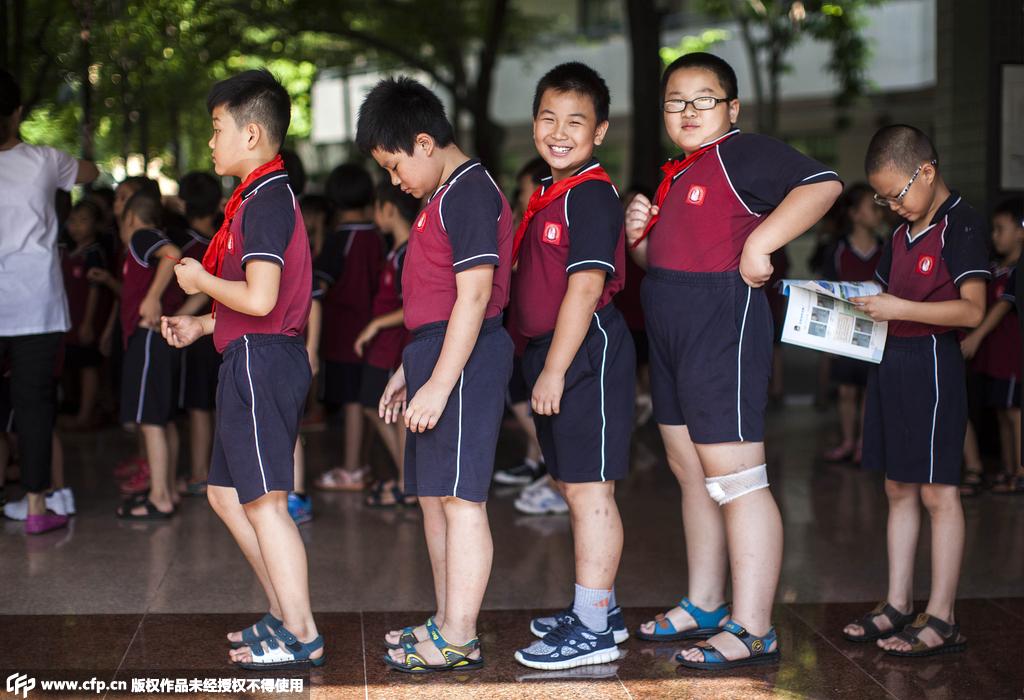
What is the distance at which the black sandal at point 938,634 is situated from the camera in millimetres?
3547

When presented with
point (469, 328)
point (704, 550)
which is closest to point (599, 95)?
point (469, 328)

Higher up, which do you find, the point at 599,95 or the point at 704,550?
the point at 599,95

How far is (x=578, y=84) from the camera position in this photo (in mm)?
3398

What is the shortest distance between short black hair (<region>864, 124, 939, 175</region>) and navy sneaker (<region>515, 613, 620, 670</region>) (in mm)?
1681

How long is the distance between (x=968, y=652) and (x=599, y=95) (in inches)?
82.0

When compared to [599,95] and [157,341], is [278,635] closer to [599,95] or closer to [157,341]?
[599,95]

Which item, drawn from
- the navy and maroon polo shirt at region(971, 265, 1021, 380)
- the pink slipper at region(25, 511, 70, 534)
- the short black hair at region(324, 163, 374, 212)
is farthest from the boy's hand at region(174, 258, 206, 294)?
the navy and maroon polo shirt at region(971, 265, 1021, 380)

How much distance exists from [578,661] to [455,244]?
1299mm

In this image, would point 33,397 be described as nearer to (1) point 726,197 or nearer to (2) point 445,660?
(2) point 445,660

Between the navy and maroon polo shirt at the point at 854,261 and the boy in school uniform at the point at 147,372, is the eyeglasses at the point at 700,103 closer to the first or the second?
the boy in school uniform at the point at 147,372

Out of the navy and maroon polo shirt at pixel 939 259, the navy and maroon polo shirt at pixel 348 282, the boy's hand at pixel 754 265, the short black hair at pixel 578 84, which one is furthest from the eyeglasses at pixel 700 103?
the navy and maroon polo shirt at pixel 348 282

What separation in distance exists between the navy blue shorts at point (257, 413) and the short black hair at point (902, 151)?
1.93 m

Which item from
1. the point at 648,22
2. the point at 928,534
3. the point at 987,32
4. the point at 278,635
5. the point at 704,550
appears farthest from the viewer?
the point at 648,22

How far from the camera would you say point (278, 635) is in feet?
11.1
